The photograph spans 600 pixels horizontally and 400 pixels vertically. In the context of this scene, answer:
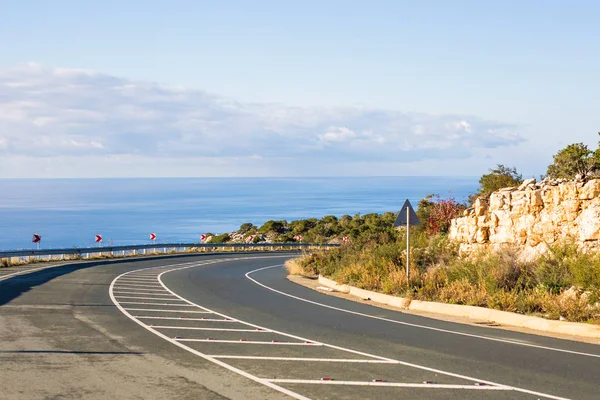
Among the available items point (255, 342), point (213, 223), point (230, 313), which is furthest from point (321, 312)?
point (213, 223)

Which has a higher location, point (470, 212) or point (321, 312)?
point (470, 212)

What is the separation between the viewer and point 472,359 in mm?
12867

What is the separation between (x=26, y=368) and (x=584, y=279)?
502 inches

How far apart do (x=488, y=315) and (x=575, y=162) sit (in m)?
7.64

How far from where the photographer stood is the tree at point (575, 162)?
23.0 metres

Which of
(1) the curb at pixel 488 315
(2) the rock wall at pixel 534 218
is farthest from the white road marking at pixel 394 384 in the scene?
(2) the rock wall at pixel 534 218

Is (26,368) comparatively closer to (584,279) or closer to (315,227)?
(584,279)

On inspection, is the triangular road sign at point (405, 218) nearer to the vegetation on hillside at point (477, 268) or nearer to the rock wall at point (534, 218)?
the vegetation on hillside at point (477, 268)

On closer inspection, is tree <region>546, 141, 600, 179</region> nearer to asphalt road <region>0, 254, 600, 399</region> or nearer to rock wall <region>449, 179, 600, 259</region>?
rock wall <region>449, 179, 600, 259</region>

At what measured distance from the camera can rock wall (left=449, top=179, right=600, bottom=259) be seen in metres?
21.0

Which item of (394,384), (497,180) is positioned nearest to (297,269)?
(497,180)

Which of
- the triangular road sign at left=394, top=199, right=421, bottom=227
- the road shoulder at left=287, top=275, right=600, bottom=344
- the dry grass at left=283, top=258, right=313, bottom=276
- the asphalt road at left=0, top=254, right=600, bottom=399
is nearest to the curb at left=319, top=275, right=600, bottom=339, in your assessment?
the road shoulder at left=287, top=275, right=600, bottom=344

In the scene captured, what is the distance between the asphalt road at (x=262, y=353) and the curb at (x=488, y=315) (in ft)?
3.02

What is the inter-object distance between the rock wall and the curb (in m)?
4.18
